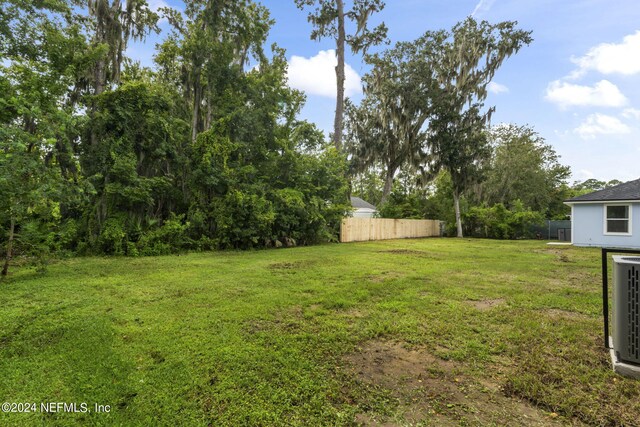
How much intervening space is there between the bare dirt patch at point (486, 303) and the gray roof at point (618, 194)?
12.2 meters

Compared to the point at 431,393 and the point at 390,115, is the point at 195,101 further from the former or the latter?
the point at 431,393

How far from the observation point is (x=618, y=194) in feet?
40.4

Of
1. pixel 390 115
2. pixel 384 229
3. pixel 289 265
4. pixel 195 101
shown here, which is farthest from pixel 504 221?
pixel 195 101

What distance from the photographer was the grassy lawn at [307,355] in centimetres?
183

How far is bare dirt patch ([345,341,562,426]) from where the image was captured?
1756mm

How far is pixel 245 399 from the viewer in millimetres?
1914

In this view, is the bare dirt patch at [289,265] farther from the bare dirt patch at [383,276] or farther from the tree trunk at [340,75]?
the tree trunk at [340,75]

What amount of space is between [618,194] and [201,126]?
58.6ft

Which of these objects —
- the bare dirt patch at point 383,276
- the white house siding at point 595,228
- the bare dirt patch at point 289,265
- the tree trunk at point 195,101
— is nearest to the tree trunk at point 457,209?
the white house siding at point 595,228

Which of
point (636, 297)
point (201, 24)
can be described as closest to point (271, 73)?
point (201, 24)

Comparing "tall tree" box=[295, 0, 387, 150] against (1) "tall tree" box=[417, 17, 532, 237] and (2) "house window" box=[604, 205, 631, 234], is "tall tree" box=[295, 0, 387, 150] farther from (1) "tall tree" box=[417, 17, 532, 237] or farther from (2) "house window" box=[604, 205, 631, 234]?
(2) "house window" box=[604, 205, 631, 234]

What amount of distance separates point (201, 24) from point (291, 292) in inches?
467

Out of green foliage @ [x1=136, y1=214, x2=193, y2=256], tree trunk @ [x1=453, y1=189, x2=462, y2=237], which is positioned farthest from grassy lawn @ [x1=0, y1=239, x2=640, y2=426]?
tree trunk @ [x1=453, y1=189, x2=462, y2=237]

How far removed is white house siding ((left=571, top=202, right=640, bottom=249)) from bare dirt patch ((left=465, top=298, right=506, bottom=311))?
482 inches
